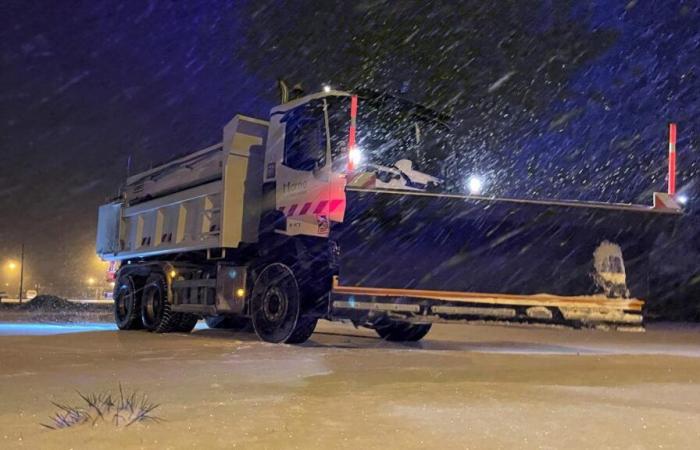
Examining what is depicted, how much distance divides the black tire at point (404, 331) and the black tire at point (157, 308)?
402cm

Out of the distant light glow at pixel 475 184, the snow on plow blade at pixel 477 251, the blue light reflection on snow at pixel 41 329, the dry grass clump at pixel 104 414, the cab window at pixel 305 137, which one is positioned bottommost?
the dry grass clump at pixel 104 414

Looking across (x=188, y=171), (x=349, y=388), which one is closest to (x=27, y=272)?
(x=188, y=171)

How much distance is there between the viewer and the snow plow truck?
9.09 m

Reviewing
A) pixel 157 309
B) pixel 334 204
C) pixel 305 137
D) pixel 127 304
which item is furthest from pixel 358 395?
pixel 127 304

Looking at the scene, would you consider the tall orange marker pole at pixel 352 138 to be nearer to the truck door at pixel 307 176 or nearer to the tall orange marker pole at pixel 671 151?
the truck door at pixel 307 176

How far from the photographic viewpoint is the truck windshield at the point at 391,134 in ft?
32.7

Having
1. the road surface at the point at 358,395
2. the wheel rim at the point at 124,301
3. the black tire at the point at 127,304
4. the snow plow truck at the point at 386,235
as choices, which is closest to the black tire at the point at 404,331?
the snow plow truck at the point at 386,235

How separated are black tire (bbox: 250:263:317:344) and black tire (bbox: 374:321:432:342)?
86.7 inches

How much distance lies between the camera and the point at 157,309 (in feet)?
45.4

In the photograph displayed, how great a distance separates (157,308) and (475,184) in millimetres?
6641

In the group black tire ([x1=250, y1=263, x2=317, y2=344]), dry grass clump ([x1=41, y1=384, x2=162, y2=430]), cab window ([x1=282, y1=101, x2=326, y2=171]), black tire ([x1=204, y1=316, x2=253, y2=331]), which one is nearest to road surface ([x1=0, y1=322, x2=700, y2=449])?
dry grass clump ([x1=41, y1=384, x2=162, y2=430])

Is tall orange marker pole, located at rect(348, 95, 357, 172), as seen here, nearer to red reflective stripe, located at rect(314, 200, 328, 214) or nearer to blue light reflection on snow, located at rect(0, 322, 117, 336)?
red reflective stripe, located at rect(314, 200, 328, 214)

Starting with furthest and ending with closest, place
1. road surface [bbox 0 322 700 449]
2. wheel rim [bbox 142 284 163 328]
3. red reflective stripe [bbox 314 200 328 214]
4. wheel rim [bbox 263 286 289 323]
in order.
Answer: wheel rim [bbox 142 284 163 328] < wheel rim [bbox 263 286 289 323] < red reflective stripe [bbox 314 200 328 214] < road surface [bbox 0 322 700 449]

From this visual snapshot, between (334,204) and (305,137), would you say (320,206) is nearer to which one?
(334,204)
